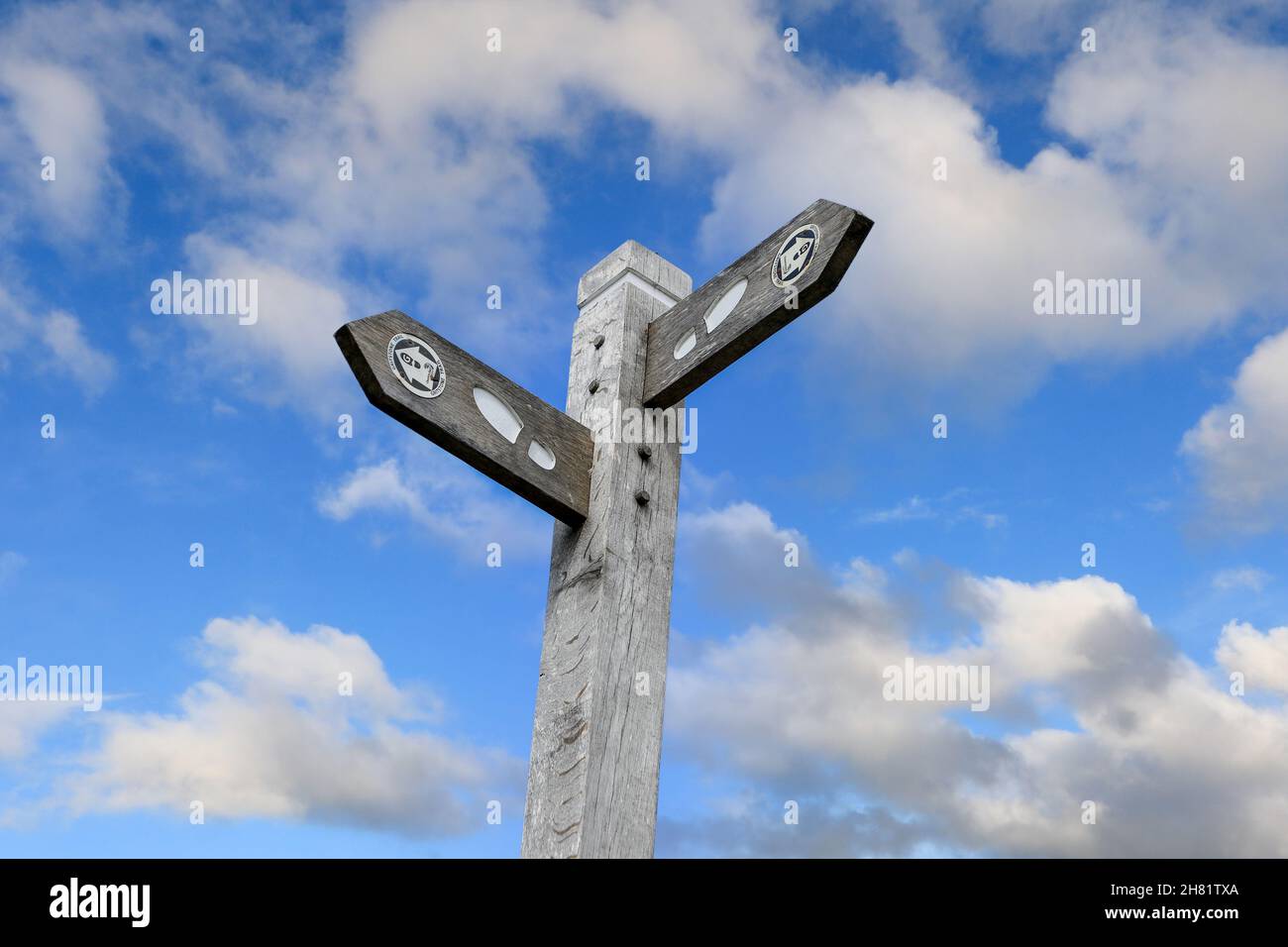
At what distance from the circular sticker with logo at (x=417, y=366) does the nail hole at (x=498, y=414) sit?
9 centimetres

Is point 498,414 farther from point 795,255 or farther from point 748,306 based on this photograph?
point 795,255

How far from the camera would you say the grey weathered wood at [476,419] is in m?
2.11

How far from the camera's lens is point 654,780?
2166mm

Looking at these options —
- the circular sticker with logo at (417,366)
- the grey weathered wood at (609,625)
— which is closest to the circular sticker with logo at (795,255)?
the grey weathered wood at (609,625)

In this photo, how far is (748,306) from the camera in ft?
7.56

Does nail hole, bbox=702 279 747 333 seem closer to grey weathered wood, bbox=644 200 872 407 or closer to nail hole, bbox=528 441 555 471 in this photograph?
grey weathered wood, bbox=644 200 872 407

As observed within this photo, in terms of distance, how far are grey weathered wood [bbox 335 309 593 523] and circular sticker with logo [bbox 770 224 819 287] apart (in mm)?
516

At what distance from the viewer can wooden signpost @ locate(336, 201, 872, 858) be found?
6.88 feet

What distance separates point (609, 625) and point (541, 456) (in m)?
0.36

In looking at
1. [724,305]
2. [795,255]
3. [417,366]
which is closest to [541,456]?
[417,366]

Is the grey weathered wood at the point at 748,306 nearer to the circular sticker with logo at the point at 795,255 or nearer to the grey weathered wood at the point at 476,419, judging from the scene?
the circular sticker with logo at the point at 795,255
